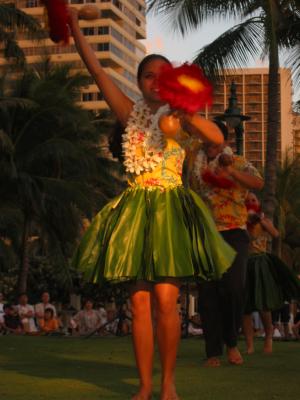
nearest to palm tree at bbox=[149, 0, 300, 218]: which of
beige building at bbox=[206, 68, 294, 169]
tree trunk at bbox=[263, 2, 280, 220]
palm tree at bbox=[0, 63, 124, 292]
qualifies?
tree trunk at bbox=[263, 2, 280, 220]

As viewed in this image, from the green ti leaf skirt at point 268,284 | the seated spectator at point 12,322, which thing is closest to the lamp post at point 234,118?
the seated spectator at point 12,322

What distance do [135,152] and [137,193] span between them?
235mm

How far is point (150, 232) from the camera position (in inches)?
194

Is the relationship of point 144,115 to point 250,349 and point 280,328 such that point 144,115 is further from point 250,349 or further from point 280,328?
point 280,328

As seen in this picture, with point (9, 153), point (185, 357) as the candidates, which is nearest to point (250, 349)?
point (185, 357)

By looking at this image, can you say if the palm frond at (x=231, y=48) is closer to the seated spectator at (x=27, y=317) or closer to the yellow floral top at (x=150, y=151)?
the seated spectator at (x=27, y=317)

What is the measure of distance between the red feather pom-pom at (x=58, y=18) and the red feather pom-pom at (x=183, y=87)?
2.49 ft

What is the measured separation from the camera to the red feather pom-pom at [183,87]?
4.59m

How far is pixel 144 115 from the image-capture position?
5.20 m

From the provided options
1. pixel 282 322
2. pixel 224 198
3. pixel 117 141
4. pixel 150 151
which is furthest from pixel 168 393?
pixel 282 322

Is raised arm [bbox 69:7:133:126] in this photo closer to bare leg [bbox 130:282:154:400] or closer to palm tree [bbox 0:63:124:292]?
bare leg [bbox 130:282:154:400]

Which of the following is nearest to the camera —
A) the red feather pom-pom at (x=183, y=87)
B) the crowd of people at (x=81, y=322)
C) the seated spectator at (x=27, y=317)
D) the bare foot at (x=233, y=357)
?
the red feather pom-pom at (x=183, y=87)

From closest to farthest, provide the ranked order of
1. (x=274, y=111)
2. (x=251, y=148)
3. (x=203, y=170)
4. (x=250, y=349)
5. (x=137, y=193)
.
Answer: (x=137, y=193) → (x=203, y=170) → (x=250, y=349) → (x=274, y=111) → (x=251, y=148)

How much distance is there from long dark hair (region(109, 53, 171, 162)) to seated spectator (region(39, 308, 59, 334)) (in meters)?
13.7
